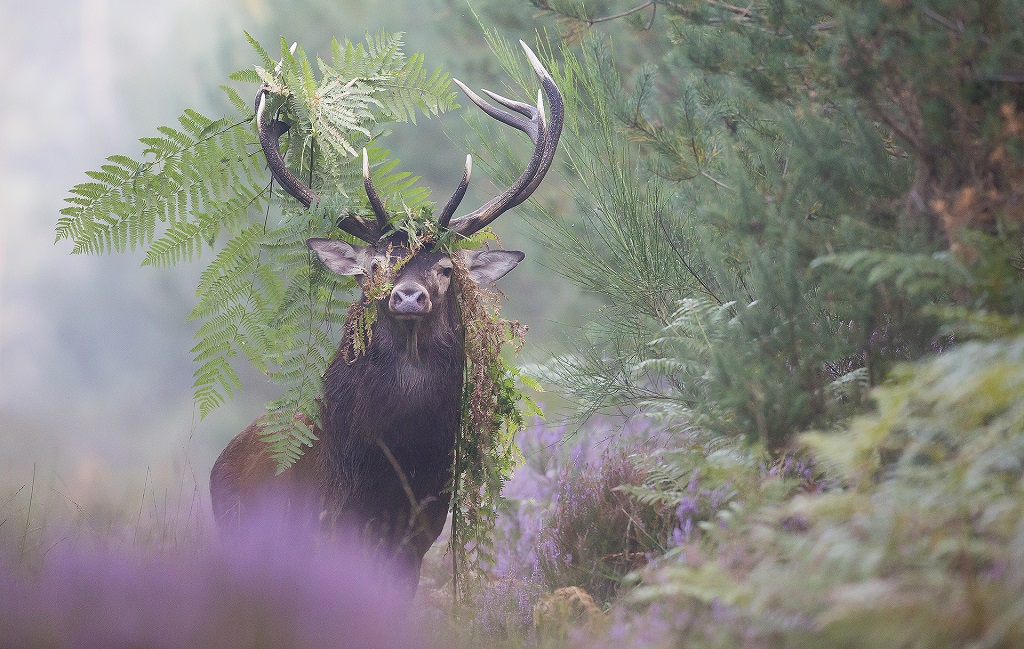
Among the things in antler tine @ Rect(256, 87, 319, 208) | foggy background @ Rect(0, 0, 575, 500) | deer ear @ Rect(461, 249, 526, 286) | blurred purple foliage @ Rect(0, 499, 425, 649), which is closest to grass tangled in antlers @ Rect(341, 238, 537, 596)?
deer ear @ Rect(461, 249, 526, 286)

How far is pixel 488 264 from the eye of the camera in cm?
457

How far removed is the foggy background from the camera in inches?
571

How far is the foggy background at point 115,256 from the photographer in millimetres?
14516

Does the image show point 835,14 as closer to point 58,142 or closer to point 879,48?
point 879,48

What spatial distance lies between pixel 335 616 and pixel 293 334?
1.84 m

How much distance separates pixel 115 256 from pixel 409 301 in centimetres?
1576

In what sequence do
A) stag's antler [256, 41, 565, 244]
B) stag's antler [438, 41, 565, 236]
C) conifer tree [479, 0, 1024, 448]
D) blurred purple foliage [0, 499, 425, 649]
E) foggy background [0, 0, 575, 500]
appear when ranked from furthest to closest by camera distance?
foggy background [0, 0, 575, 500], stag's antler [438, 41, 565, 236], stag's antler [256, 41, 565, 244], conifer tree [479, 0, 1024, 448], blurred purple foliage [0, 499, 425, 649]

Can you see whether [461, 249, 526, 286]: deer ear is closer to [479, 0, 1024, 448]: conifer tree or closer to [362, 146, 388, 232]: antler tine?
[362, 146, 388, 232]: antler tine

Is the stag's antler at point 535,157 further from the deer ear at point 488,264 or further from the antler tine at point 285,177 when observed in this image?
the antler tine at point 285,177

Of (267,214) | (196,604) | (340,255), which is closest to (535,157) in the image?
(340,255)

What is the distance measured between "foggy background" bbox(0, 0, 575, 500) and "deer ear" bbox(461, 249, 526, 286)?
632cm

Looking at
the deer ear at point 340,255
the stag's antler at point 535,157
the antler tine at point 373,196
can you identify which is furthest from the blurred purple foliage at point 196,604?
the stag's antler at point 535,157

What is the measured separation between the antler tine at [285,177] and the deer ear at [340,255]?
12 cm

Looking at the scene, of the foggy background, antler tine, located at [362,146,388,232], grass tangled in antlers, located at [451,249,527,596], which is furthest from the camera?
the foggy background
